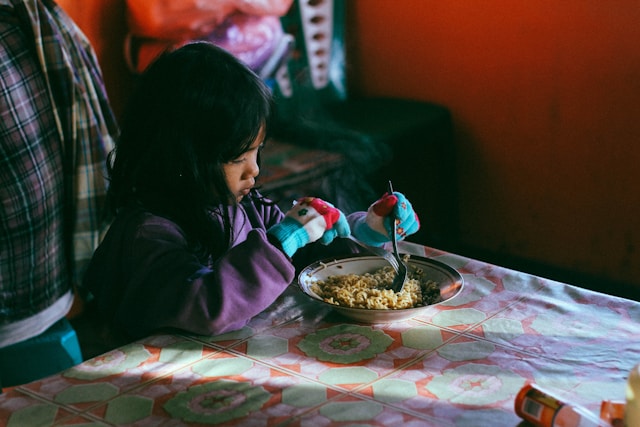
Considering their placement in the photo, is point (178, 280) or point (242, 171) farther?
point (242, 171)

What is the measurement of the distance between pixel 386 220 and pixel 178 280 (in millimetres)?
401

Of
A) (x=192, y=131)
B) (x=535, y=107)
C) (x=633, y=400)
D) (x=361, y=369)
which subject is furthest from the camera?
(x=535, y=107)

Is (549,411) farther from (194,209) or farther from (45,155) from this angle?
(45,155)

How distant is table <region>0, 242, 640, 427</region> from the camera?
936 mm

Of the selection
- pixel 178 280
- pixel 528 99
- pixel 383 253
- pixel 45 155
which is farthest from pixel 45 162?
pixel 528 99

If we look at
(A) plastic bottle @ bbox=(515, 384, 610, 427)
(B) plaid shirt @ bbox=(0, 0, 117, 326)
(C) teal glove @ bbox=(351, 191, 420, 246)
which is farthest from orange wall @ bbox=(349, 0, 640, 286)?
(A) plastic bottle @ bbox=(515, 384, 610, 427)

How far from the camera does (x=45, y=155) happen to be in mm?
2037

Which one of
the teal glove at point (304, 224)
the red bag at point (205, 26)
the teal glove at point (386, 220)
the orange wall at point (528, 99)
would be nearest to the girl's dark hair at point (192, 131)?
the teal glove at point (304, 224)

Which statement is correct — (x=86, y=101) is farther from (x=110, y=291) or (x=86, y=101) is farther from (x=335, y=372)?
(x=335, y=372)

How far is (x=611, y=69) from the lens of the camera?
8.73 ft

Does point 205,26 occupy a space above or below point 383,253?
above

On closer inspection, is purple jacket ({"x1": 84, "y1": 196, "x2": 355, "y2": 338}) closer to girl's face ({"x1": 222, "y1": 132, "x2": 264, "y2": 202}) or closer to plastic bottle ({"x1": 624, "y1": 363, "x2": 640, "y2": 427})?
girl's face ({"x1": 222, "y1": 132, "x2": 264, "y2": 202})

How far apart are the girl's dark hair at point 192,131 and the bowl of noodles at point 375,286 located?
0.24 m

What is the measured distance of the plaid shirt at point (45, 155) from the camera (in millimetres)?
1965
